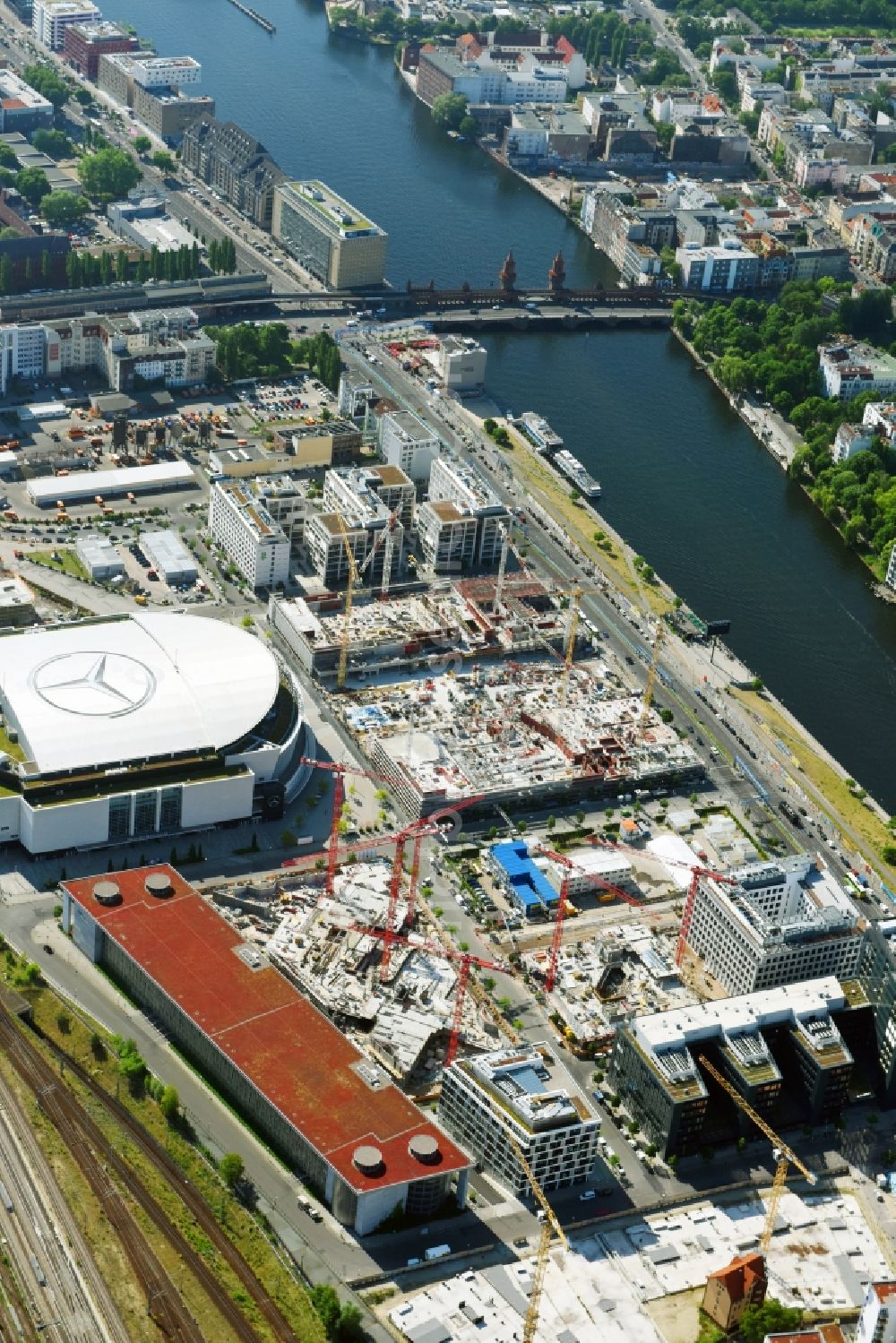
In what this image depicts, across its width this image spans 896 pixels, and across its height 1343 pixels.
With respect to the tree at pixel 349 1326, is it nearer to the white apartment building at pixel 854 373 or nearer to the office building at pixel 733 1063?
the office building at pixel 733 1063

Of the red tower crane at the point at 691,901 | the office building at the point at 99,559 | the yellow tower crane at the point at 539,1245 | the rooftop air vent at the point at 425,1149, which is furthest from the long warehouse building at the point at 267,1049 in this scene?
the office building at the point at 99,559

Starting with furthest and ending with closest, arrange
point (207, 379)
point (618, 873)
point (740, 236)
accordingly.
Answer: point (740, 236), point (207, 379), point (618, 873)

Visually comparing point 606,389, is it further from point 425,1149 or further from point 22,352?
point 425,1149

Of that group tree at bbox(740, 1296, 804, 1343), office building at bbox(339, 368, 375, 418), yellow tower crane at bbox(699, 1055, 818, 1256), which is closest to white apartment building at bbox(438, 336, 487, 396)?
office building at bbox(339, 368, 375, 418)

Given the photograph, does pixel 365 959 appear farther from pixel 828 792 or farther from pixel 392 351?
pixel 392 351

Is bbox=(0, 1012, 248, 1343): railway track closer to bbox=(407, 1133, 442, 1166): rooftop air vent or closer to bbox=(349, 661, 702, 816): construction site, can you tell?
bbox=(407, 1133, 442, 1166): rooftop air vent

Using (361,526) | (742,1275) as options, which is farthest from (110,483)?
(742,1275)

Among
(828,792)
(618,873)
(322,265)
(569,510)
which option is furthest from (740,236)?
(618,873)
